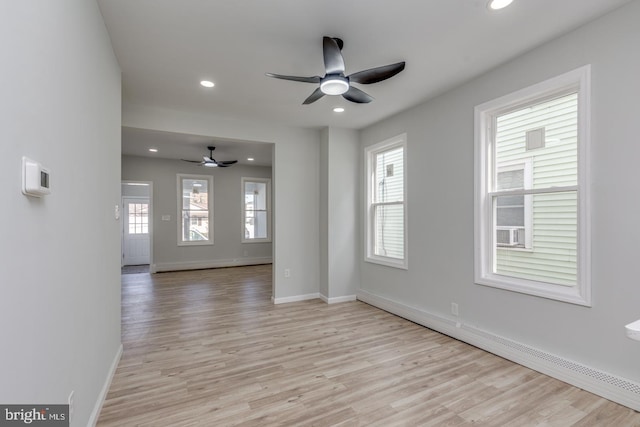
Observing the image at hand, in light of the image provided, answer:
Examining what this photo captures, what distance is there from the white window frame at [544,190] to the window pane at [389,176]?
51.4 inches

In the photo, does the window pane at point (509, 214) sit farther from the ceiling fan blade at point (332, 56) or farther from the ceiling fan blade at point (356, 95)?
the ceiling fan blade at point (332, 56)

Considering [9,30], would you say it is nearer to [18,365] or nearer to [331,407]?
[18,365]

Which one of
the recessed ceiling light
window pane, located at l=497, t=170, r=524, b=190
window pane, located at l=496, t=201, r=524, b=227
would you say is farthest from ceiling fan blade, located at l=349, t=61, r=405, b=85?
window pane, located at l=496, t=201, r=524, b=227

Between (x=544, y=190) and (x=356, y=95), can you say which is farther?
(x=356, y=95)

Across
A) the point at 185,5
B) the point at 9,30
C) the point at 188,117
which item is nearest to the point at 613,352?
the point at 9,30

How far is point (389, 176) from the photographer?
4602 millimetres

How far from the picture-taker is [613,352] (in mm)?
2209

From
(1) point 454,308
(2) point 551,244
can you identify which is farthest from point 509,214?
(1) point 454,308

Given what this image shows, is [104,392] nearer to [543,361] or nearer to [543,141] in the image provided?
[543,361]

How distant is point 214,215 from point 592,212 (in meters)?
7.61

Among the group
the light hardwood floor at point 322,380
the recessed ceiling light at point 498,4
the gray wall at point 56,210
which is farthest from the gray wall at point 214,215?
the recessed ceiling light at point 498,4

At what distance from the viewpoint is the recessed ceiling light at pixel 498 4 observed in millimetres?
2064

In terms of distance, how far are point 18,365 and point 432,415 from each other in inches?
87.0

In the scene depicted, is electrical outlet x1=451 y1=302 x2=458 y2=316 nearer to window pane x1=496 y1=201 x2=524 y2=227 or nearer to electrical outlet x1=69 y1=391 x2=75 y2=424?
window pane x1=496 y1=201 x2=524 y2=227
